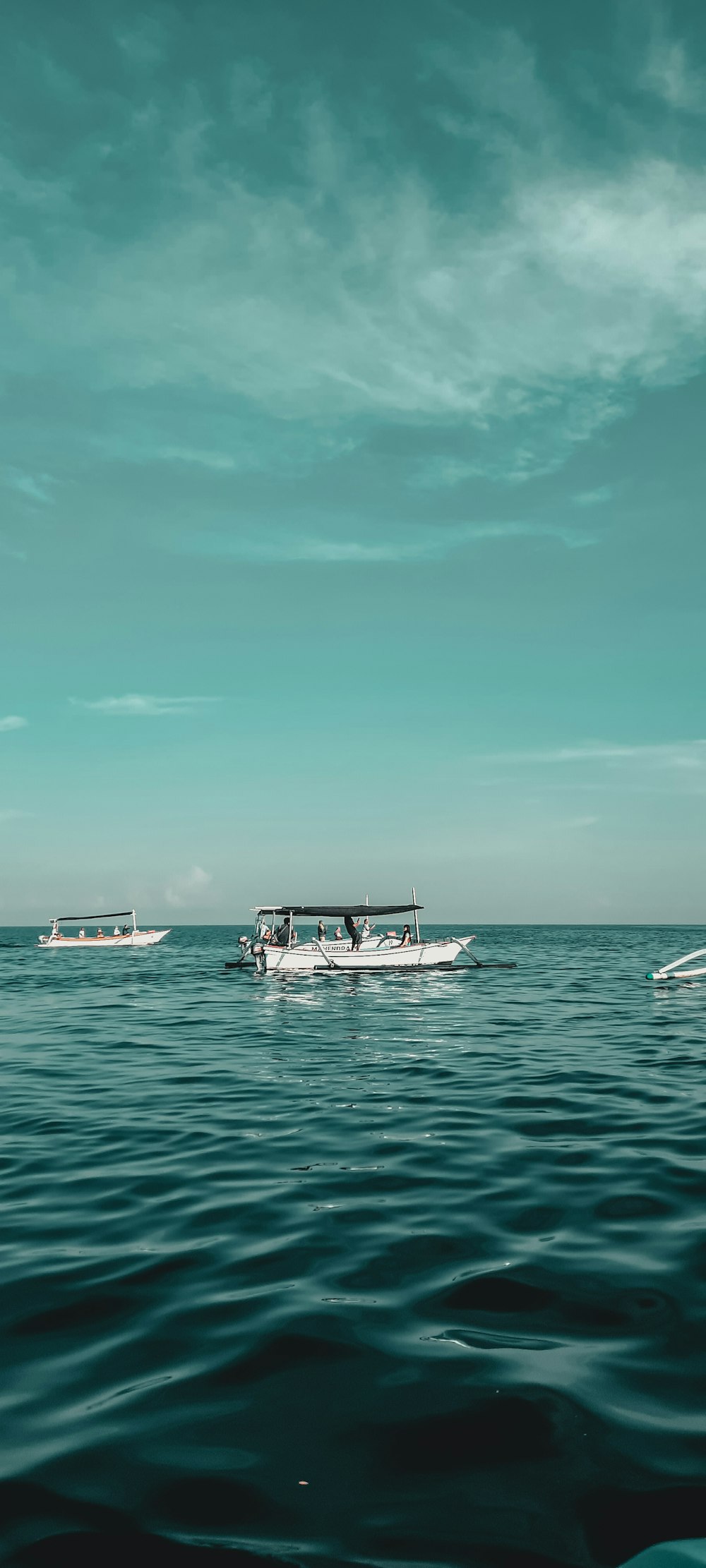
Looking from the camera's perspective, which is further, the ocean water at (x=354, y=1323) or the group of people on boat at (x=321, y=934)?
the group of people on boat at (x=321, y=934)

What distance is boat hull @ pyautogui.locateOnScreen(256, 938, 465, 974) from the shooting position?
4181 cm

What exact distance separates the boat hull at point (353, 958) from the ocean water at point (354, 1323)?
2783 cm

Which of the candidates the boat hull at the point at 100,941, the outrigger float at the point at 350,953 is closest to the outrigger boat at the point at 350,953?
the outrigger float at the point at 350,953

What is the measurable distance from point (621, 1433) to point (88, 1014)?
25.7 m

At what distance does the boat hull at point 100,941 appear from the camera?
8588 cm

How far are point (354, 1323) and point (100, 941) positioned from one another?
8751 centimetres

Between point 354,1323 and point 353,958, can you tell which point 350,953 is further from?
point 354,1323

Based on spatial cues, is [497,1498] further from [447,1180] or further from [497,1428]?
[447,1180]

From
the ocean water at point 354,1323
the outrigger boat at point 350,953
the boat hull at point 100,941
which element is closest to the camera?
the ocean water at point 354,1323

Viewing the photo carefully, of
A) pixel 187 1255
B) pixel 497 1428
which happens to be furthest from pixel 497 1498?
pixel 187 1255

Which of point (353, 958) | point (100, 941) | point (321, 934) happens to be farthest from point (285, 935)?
point (100, 941)

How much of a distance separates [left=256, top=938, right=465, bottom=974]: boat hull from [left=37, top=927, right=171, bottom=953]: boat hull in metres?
48.0

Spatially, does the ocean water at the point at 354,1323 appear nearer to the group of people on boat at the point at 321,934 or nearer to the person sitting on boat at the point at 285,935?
the group of people on boat at the point at 321,934

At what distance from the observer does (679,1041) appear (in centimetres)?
1873
